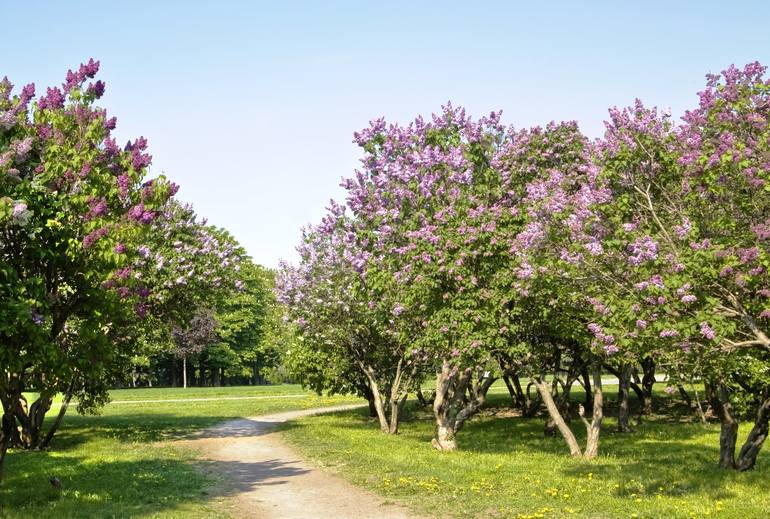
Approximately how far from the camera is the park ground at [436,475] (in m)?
13.5

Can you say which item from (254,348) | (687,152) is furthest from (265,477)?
(254,348)

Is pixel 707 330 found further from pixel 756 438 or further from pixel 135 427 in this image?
pixel 135 427

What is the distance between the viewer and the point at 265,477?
60.1ft

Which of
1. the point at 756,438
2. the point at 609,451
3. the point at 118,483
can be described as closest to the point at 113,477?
the point at 118,483

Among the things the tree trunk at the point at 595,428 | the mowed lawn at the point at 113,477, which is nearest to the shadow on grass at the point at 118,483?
the mowed lawn at the point at 113,477

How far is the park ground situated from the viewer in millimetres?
13547

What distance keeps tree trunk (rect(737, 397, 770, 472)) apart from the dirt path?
972 centimetres

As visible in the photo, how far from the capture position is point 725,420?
1856 centimetres

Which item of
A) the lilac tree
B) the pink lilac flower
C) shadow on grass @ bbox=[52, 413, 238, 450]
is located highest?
the lilac tree

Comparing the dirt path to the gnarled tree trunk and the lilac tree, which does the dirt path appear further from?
the gnarled tree trunk

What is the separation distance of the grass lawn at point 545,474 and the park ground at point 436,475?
0.04 metres

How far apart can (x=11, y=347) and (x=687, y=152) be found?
12.2m

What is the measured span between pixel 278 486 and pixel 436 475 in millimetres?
3852

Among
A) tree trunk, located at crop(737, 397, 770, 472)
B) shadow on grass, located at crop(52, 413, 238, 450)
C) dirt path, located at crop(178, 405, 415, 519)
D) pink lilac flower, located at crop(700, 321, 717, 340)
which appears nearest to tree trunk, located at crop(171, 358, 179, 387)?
shadow on grass, located at crop(52, 413, 238, 450)
